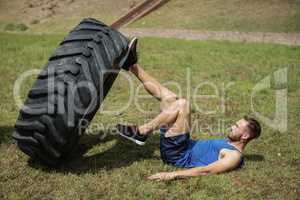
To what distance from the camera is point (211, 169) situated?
17.1ft

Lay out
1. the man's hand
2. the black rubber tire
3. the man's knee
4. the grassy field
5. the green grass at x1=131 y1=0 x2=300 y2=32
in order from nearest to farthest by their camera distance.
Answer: the black rubber tire
the man's hand
the man's knee
the green grass at x1=131 y1=0 x2=300 y2=32
the grassy field

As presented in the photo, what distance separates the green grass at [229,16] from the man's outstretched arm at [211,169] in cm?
1261

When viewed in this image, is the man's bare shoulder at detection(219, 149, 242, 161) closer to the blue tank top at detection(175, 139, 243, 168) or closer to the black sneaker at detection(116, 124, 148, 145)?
the blue tank top at detection(175, 139, 243, 168)

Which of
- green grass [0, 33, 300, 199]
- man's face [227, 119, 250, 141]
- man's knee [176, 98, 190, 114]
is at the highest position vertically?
man's knee [176, 98, 190, 114]

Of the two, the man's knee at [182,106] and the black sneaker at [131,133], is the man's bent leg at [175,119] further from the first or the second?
the black sneaker at [131,133]

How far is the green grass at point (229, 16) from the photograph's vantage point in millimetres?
17594

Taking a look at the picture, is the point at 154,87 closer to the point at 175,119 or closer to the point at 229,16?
the point at 175,119

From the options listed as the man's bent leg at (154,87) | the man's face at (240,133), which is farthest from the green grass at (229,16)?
the man's face at (240,133)

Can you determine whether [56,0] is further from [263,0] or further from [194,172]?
[194,172]

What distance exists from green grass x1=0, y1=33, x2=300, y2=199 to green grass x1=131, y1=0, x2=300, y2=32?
6.86 m

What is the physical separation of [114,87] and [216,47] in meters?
5.28

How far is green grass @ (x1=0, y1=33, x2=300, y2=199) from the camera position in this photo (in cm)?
479

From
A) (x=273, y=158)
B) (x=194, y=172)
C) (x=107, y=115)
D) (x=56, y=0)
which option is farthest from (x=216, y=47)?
(x=56, y=0)

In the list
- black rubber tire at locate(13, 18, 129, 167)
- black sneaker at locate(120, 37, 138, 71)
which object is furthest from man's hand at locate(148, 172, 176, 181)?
black sneaker at locate(120, 37, 138, 71)
